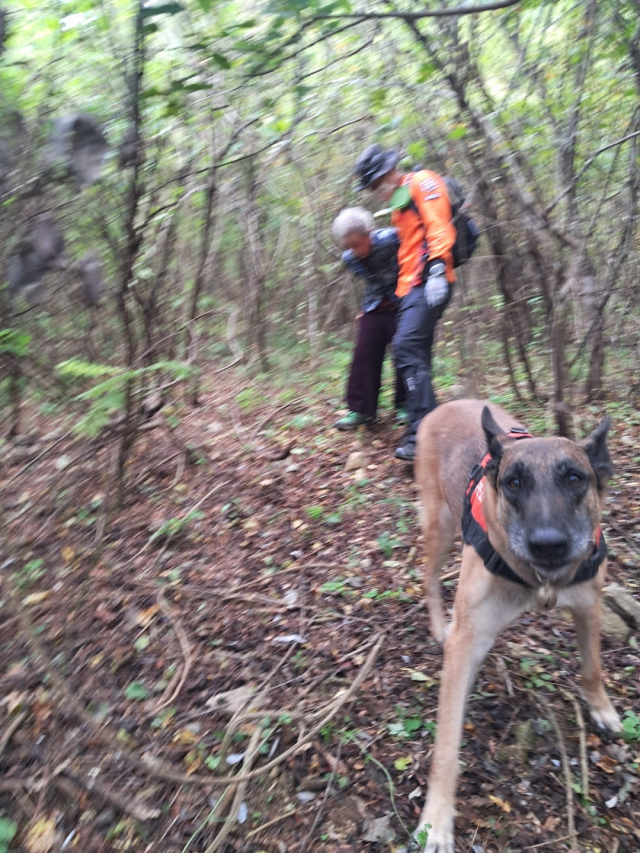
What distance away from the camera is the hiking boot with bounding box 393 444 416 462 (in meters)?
4.71

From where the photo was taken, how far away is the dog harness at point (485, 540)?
2.18 metres

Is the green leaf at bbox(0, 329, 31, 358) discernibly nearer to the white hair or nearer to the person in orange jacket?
the person in orange jacket

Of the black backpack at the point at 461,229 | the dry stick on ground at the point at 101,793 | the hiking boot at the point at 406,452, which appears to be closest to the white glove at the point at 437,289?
the black backpack at the point at 461,229

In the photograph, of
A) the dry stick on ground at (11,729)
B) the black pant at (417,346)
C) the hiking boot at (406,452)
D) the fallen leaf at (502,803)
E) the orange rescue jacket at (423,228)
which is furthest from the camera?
the hiking boot at (406,452)

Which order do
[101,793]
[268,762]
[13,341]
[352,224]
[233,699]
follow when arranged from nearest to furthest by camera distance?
[101,793]
[268,762]
[233,699]
[13,341]
[352,224]

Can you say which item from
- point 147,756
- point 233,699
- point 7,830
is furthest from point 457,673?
point 7,830

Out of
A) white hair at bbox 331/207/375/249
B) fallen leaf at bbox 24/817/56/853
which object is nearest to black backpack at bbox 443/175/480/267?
white hair at bbox 331/207/375/249

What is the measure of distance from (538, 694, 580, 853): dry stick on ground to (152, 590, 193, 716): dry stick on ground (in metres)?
1.76

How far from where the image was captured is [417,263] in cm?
463

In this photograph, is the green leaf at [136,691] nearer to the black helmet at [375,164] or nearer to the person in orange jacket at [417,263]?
the person in orange jacket at [417,263]

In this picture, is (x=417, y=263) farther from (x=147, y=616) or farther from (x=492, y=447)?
(x=147, y=616)

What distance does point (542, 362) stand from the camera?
620 cm

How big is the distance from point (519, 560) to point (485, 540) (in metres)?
0.18

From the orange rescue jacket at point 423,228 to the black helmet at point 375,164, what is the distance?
0.18 meters
